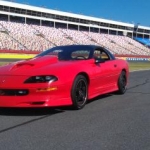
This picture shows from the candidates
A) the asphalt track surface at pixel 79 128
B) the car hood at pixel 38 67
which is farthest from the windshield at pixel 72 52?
the asphalt track surface at pixel 79 128

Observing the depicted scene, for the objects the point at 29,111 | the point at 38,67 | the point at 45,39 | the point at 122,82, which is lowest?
the point at 29,111

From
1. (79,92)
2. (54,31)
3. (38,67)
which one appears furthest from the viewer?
(54,31)

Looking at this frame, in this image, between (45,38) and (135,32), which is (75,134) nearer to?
(45,38)

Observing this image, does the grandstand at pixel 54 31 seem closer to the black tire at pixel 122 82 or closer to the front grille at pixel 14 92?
the black tire at pixel 122 82

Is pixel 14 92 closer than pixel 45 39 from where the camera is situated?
Yes

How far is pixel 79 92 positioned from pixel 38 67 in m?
0.96

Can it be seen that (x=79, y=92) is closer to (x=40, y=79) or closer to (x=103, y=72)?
(x=40, y=79)

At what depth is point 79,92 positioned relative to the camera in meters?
6.57

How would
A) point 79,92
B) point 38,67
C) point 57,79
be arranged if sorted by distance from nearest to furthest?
point 57,79
point 38,67
point 79,92

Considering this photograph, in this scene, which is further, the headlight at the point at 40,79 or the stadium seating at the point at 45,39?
the stadium seating at the point at 45,39

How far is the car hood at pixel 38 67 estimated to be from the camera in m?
6.11

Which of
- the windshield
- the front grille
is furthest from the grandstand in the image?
the front grille

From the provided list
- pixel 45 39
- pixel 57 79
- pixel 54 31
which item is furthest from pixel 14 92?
pixel 54 31

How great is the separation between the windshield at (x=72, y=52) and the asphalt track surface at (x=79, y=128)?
3.59 ft
